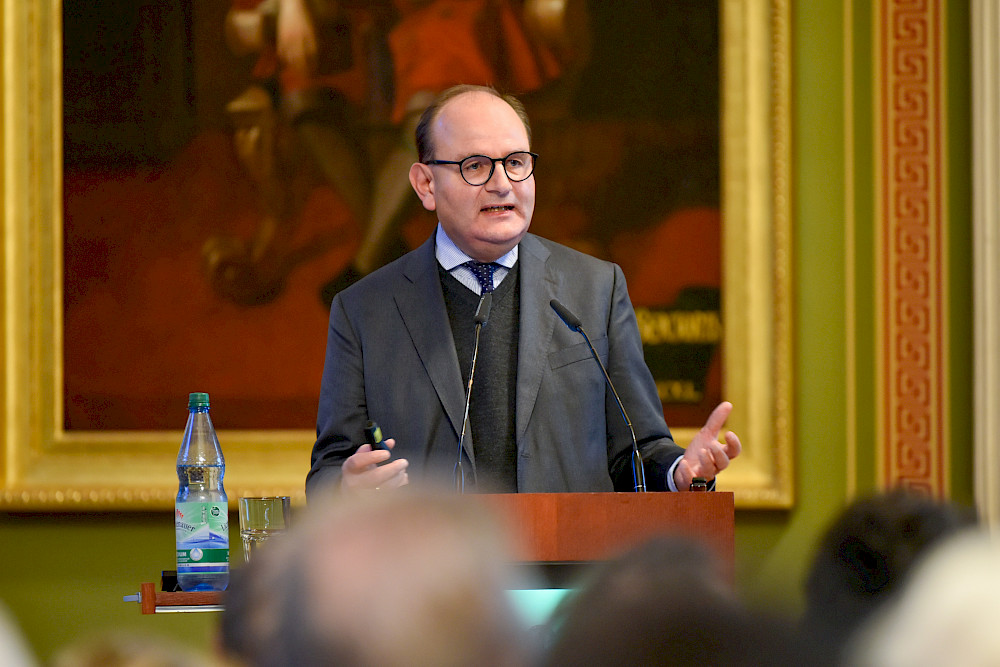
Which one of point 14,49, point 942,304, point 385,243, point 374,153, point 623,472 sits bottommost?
point 623,472

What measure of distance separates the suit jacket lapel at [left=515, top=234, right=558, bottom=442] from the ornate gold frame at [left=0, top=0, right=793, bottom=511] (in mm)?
1265

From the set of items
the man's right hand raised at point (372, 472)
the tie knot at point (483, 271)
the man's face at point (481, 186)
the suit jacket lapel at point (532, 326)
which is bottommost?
the man's right hand raised at point (372, 472)

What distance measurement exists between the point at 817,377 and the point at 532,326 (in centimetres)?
→ 155

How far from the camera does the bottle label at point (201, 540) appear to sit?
6.36 feet

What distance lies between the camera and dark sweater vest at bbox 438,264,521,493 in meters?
2.31

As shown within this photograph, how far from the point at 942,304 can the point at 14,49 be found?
319 cm

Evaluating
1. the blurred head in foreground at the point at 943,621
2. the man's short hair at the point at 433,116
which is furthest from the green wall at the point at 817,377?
the blurred head in foreground at the point at 943,621

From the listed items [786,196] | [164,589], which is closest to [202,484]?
[164,589]

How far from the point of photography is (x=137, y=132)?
3.57 meters

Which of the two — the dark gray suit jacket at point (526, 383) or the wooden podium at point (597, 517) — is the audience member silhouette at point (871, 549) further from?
the dark gray suit jacket at point (526, 383)

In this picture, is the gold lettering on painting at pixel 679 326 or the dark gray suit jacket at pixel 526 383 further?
the gold lettering on painting at pixel 679 326

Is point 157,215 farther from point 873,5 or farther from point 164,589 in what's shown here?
point 873,5

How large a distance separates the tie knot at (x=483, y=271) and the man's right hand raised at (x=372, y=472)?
78cm

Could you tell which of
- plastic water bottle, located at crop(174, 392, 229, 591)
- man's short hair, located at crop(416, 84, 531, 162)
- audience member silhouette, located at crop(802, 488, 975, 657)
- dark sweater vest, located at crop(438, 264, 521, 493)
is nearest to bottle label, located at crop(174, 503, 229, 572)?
plastic water bottle, located at crop(174, 392, 229, 591)
